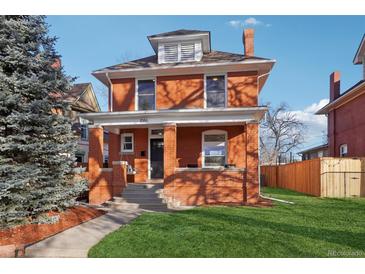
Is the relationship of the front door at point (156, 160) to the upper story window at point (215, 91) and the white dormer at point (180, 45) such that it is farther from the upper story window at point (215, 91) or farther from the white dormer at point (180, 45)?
the white dormer at point (180, 45)

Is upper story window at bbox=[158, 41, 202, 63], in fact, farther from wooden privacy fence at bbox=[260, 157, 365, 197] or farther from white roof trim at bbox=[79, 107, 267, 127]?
wooden privacy fence at bbox=[260, 157, 365, 197]

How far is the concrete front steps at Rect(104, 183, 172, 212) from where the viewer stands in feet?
37.0

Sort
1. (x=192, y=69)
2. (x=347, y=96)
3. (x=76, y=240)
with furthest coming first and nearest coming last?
(x=347, y=96) < (x=192, y=69) < (x=76, y=240)

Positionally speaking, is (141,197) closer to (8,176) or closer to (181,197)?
(181,197)

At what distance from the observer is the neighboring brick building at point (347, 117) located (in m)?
16.8

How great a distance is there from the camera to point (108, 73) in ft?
47.5

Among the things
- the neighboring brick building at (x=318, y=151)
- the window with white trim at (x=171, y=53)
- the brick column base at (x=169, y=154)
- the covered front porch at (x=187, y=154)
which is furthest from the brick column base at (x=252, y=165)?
the neighboring brick building at (x=318, y=151)

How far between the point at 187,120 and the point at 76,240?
22.8 feet

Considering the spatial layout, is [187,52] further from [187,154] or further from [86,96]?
[86,96]

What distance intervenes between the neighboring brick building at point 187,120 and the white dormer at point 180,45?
0.05 metres

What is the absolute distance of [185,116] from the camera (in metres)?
12.3

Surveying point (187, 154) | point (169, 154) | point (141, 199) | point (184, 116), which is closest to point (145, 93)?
point (184, 116)

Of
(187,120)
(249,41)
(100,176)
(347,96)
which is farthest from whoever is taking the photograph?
(347,96)
